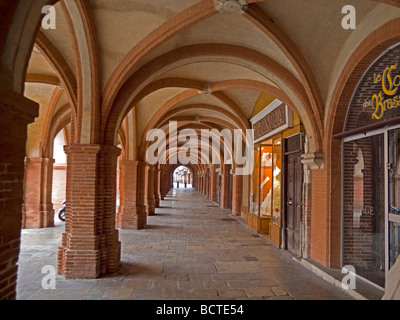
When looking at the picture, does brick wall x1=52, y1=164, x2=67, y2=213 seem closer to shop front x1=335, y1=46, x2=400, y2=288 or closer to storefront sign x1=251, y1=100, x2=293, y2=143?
storefront sign x1=251, y1=100, x2=293, y2=143

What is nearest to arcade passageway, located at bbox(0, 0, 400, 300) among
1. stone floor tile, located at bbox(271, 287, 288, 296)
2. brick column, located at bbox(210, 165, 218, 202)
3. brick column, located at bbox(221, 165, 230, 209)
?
stone floor tile, located at bbox(271, 287, 288, 296)

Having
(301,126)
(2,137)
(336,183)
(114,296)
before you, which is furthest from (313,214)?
(2,137)

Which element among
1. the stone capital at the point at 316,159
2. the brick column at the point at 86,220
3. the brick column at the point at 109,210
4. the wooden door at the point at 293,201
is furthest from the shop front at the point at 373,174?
the brick column at the point at 86,220

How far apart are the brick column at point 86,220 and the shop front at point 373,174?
4.50 m

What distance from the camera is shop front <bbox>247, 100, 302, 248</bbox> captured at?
746 centimetres

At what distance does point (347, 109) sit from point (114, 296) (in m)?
5.15

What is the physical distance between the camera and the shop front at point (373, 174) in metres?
4.34

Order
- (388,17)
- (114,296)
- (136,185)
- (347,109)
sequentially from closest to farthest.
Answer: (388,17) → (114,296) → (347,109) → (136,185)

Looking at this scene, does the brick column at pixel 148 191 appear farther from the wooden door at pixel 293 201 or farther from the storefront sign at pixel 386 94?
the storefront sign at pixel 386 94

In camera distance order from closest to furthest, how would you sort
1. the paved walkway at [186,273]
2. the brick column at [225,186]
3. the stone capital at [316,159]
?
1. the paved walkway at [186,273]
2. the stone capital at [316,159]
3. the brick column at [225,186]

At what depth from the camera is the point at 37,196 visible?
10781 mm

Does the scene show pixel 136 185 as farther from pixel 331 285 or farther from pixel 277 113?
pixel 331 285

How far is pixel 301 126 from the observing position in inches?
266

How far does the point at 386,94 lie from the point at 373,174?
55.9 inches
